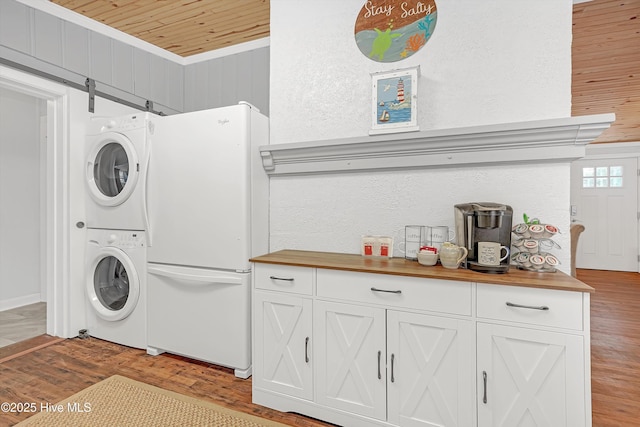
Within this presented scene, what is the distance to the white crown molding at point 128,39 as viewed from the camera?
8.05 ft

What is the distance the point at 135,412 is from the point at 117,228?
4.57 ft

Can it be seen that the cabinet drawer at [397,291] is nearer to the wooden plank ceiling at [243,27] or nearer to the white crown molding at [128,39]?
the wooden plank ceiling at [243,27]

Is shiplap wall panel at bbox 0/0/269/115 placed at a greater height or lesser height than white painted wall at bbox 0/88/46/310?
greater

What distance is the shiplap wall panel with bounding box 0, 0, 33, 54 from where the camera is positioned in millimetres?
2242

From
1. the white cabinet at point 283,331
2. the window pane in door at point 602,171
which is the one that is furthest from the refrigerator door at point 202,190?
the window pane in door at point 602,171

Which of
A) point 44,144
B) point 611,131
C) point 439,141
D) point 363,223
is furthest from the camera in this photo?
point 611,131

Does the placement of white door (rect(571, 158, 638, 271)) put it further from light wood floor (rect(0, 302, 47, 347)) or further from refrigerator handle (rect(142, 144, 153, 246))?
light wood floor (rect(0, 302, 47, 347))

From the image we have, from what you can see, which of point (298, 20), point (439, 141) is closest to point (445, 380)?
point (439, 141)

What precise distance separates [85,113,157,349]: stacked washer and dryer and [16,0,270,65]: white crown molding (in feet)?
2.68

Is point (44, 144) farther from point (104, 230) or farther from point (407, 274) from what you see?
point (407, 274)

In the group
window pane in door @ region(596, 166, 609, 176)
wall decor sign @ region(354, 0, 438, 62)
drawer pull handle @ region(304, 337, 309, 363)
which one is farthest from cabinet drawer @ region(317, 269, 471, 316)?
window pane in door @ region(596, 166, 609, 176)

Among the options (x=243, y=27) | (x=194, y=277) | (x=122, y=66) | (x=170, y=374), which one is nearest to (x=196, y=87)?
(x=122, y=66)

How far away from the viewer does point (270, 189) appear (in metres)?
2.35

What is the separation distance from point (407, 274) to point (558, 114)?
3.79ft
